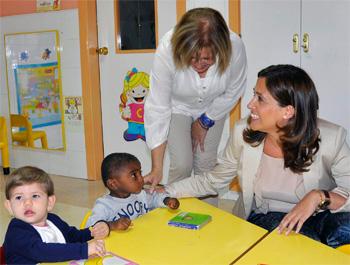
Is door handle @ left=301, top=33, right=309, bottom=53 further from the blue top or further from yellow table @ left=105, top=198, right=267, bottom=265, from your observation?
the blue top

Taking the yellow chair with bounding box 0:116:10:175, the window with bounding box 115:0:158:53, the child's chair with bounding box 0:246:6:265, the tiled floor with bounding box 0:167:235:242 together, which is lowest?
the tiled floor with bounding box 0:167:235:242

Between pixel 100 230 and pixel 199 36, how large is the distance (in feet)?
3.20

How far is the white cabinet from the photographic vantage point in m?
3.22

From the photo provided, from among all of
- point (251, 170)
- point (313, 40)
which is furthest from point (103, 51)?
point (251, 170)


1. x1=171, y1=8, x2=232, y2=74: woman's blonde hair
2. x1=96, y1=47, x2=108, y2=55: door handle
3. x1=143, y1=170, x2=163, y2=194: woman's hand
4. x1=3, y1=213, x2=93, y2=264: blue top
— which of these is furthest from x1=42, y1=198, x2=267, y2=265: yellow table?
x1=96, y1=47, x2=108, y2=55: door handle

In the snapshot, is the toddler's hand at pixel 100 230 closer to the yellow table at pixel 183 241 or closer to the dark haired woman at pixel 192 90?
the yellow table at pixel 183 241

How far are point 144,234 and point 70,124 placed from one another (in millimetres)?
3275

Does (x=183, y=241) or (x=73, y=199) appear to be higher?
(x=183, y=241)

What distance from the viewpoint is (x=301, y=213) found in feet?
5.50

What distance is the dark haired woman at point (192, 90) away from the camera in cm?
208

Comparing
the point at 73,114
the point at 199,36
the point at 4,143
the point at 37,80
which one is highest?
the point at 199,36

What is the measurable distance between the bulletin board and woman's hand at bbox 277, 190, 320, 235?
3.51m

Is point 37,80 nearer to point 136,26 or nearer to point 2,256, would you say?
point 136,26

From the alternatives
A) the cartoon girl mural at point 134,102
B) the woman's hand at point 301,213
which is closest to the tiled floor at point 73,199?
the cartoon girl mural at point 134,102
